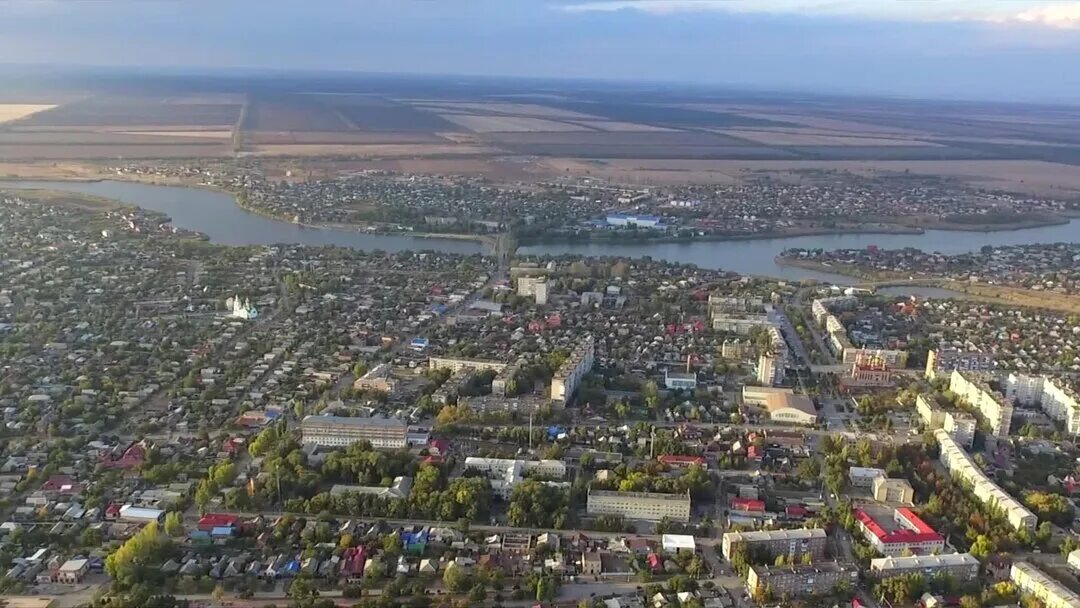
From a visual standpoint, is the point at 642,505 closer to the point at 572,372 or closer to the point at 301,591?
the point at 572,372

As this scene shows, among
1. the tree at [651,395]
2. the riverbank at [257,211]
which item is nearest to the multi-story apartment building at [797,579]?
the tree at [651,395]

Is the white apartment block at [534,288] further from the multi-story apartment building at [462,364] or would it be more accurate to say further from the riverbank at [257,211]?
the riverbank at [257,211]

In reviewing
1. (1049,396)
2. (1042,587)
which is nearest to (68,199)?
(1049,396)

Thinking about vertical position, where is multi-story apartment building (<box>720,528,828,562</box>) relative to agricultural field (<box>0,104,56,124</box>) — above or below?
below

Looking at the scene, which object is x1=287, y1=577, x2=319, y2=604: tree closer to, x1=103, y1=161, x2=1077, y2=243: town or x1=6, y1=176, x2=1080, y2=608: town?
x1=6, y1=176, x2=1080, y2=608: town

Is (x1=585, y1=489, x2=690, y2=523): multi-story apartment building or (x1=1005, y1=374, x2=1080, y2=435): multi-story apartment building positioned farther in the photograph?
(x1=1005, y1=374, x2=1080, y2=435): multi-story apartment building

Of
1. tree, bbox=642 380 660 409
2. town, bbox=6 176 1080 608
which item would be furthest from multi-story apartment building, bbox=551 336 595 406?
tree, bbox=642 380 660 409
